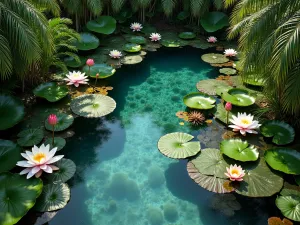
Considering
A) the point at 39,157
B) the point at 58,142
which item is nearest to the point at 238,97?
the point at 58,142

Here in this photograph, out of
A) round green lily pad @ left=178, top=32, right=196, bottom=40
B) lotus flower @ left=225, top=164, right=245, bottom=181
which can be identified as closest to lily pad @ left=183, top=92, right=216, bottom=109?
lotus flower @ left=225, top=164, right=245, bottom=181

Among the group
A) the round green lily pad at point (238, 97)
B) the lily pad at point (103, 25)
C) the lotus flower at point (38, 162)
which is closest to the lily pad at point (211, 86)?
the round green lily pad at point (238, 97)

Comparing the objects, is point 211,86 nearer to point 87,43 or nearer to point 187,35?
point 187,35

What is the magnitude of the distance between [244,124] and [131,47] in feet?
12.9

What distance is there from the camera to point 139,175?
4047mm

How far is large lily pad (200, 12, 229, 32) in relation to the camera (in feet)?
27.7

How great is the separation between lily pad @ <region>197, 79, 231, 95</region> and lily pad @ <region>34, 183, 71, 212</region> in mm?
3378

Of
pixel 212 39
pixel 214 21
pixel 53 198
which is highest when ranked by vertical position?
pixel 214 21

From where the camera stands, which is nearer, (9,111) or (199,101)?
(9,111)

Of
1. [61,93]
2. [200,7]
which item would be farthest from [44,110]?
[200,7]

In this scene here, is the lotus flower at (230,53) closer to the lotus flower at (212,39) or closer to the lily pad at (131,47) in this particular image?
the lotus flower at (212,39)

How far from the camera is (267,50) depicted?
4.23 metres

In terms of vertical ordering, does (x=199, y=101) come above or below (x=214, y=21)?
below

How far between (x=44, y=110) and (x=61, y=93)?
1.41 ft
